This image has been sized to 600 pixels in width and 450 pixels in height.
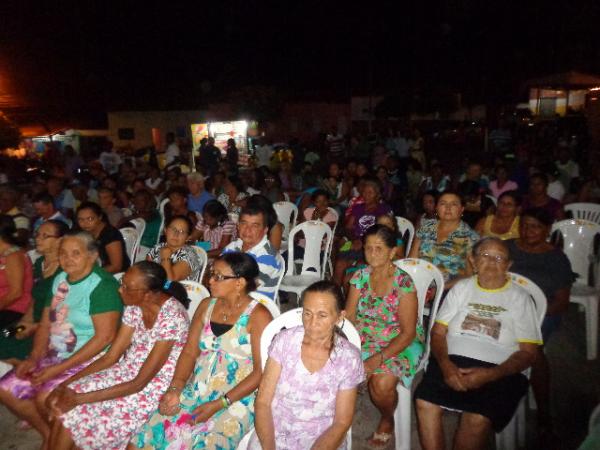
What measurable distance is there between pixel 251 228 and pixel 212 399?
1577 mm

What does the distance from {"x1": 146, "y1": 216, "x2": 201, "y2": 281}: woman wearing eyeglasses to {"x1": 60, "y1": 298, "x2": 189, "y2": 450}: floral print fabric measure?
3.11 ft

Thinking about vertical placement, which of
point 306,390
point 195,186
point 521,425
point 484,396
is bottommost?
point 521,425

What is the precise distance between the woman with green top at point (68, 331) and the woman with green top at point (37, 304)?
0.71 ft

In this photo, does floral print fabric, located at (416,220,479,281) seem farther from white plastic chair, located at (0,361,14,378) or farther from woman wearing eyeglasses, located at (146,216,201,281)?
white plastic chair, located at (0,361,14,378)

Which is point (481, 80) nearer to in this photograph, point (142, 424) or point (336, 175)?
point (336, 175)

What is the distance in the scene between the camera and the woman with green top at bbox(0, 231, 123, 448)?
2924 millimetres

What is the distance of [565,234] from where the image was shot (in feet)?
15.0

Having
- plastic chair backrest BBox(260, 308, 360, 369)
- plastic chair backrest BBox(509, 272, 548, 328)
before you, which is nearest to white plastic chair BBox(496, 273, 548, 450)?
plastic chair backrest BBox(509, 272, 548, 328)

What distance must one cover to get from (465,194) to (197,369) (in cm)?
411

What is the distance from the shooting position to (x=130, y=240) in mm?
5324

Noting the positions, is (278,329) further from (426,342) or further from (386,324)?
(426,342)

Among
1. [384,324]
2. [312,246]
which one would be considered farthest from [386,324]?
[312,246]

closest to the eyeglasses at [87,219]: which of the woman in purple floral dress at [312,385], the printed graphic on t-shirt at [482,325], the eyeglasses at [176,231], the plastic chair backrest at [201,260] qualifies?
the eyeglasses at [176,231]

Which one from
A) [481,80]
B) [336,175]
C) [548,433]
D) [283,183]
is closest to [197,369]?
[548,433]
